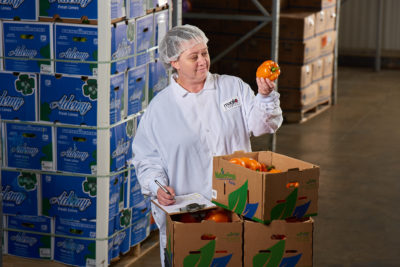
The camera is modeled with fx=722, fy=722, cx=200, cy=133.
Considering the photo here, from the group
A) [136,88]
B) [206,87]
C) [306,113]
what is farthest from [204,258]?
[306,113]

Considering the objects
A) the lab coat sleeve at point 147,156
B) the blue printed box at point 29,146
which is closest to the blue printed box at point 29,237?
the blue printed box at point 29,146

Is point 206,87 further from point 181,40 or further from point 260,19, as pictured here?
point 260,19

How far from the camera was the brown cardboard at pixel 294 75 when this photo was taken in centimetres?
1108

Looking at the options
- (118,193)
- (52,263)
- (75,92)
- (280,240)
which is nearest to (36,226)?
(52,263)

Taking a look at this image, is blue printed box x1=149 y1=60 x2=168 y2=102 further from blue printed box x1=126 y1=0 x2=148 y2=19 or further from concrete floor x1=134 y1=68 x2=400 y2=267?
concrete floor x1=134 y1=68 x2=400 y2=267

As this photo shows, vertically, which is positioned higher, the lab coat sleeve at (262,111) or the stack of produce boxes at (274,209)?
the lab coat sleeve at (262,111)

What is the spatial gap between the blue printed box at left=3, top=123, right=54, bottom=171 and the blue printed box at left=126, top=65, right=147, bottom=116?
698mm

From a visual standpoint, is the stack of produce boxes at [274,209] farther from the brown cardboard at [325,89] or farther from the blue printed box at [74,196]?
the brown cardboard at [325,89]

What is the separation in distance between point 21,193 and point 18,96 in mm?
823

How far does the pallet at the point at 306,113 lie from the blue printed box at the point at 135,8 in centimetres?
581

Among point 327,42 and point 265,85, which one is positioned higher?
point 265,85

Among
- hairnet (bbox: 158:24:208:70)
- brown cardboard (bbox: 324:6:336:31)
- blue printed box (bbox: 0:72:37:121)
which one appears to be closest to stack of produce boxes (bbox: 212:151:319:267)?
hairnet (bbox: 158:24:208:70)

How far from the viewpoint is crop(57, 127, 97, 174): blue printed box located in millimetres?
5652

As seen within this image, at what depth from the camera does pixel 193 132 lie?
171 inches
